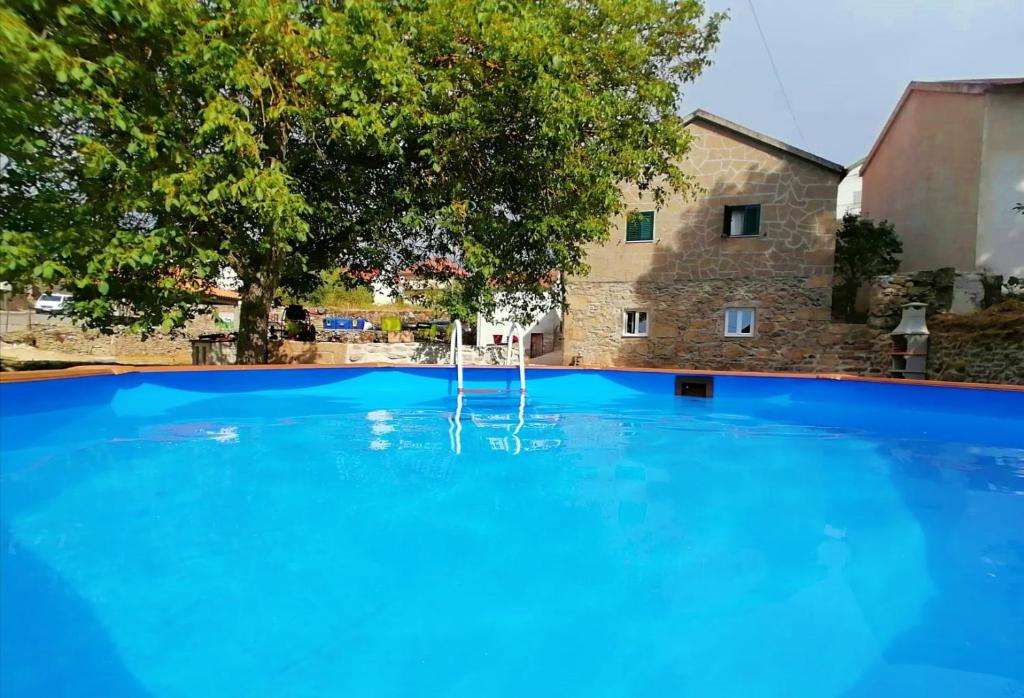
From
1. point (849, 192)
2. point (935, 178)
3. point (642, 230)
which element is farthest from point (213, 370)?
point (849, 192)

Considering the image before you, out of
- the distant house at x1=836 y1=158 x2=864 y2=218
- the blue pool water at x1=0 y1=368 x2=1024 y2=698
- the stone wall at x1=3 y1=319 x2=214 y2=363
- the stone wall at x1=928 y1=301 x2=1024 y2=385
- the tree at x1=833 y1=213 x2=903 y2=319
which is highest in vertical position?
the distant house at x1=836 y1=158 x2=864 y2=218

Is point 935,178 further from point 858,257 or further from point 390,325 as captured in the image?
point 390,325

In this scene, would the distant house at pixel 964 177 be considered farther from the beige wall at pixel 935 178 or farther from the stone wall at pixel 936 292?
the stone wall at pixel 936 292

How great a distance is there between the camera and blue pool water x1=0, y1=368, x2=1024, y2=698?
210 centimetres

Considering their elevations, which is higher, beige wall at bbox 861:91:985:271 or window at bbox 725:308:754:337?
beige wall at bbox 861:91:985:271

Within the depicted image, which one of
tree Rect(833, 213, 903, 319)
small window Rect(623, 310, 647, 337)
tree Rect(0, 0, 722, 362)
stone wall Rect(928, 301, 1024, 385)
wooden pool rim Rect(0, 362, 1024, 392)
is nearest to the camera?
wooden pool rim Rect(0, 362, 1024, 392)

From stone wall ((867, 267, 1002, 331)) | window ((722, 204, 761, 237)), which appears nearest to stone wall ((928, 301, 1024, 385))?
stone wall ((867, 267, 1002, 331))

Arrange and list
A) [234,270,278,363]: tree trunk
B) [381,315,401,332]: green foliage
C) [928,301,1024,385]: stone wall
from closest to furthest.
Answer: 1. [234,270,278,363]: tree trunk
2. [928,301,1024,385]: stone wall
3. [381,315,401,332]: green foliage

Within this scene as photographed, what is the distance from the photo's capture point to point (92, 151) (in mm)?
6582

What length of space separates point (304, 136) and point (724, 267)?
34.2 feet

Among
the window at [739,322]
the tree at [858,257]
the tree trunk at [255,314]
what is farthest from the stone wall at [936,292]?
the tree trunk at [255,314]

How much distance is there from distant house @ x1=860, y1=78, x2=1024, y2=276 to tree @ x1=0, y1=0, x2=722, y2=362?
22.4ft

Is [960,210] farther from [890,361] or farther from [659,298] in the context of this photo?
[659,298]

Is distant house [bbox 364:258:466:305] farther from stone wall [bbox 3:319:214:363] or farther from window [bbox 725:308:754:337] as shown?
stone wall [bbox 3:319:214:363]
